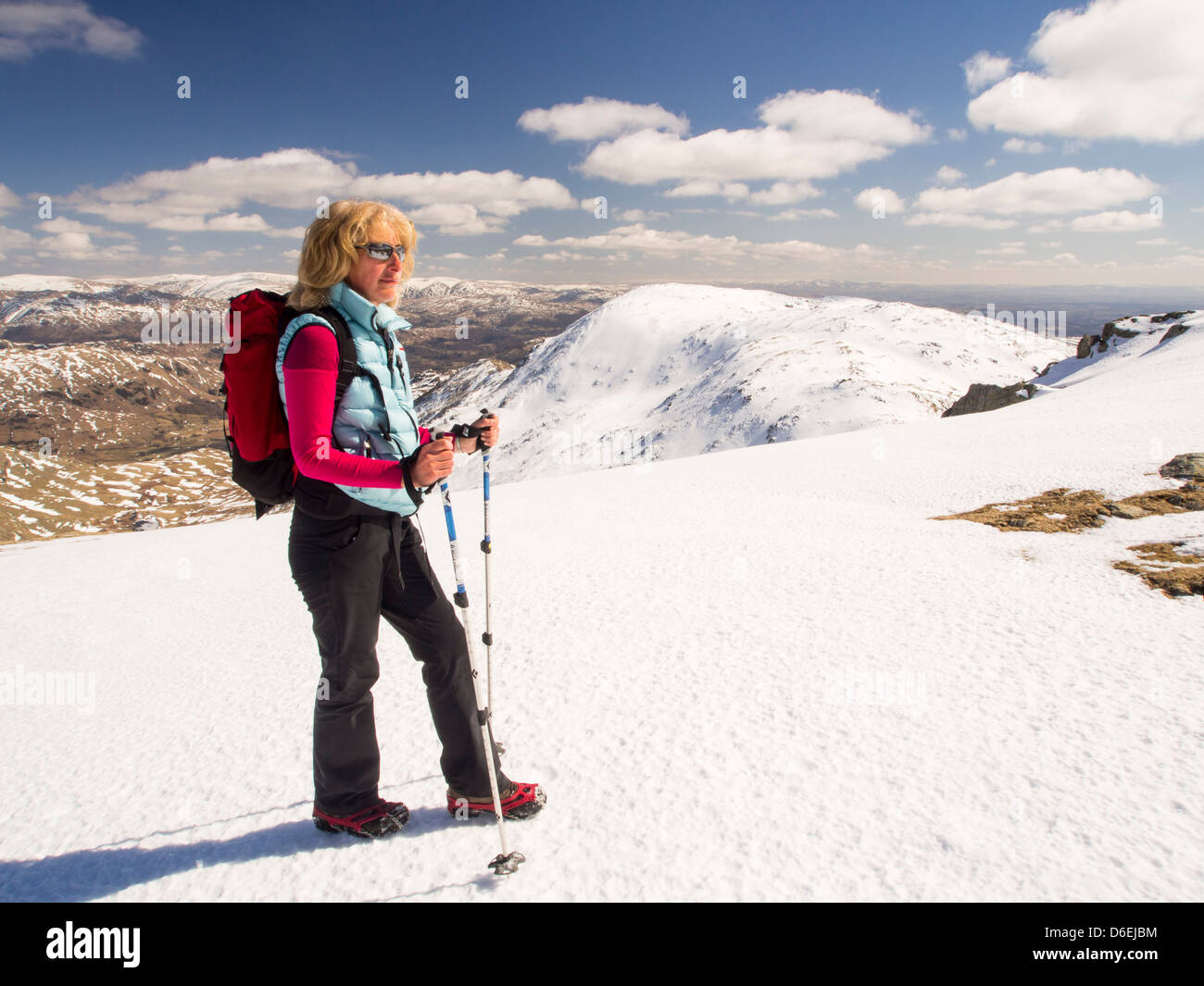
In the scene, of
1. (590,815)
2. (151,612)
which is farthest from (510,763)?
(151,612)

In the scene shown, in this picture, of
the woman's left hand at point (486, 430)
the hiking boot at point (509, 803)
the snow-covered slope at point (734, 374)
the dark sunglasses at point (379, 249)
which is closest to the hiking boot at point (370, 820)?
the hiking boot at point (509, 803)

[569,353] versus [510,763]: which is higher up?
[569,353]

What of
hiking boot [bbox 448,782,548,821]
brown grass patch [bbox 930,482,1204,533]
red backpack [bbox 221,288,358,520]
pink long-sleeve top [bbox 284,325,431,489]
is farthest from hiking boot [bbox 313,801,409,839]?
brown grass patch [bbox 930,482,1204,533]

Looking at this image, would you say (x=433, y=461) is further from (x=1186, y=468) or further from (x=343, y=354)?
(x=1186, y=468)

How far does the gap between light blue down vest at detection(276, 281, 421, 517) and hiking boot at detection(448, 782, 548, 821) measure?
1711 millimetres

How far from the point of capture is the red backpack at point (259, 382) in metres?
2.87

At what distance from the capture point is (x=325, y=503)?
3.04 m

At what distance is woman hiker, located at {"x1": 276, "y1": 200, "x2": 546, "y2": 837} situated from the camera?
112 inches

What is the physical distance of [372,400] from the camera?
308 cm

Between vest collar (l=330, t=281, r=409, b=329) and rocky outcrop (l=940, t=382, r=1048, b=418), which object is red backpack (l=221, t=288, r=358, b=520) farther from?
rocky outcrop (l=940, t=382, r=1048, b=418)

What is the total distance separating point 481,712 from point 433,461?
1.45 metres

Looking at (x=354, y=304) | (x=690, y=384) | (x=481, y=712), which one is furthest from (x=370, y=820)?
(x=690, y=384)

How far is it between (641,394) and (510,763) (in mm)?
115875
